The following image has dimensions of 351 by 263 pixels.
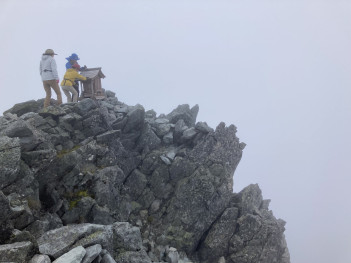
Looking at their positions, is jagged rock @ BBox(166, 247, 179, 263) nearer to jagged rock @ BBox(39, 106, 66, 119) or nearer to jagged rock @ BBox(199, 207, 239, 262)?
jagged rock @ BBox(199, 207, 239, 262)

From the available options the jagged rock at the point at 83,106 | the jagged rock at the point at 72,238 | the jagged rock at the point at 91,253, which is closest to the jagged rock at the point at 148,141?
the jagged rock at the point at 83,106

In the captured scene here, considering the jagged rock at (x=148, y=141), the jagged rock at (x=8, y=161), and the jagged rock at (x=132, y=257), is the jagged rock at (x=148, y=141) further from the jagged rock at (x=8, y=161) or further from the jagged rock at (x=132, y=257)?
the jagged rock at (x=132, y=257)

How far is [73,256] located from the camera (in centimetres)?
1230

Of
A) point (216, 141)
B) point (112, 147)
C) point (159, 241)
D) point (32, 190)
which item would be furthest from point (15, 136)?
point (216, 141)

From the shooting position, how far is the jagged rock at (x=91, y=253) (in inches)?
506

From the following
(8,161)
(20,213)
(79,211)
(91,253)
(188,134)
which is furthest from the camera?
(188,134)

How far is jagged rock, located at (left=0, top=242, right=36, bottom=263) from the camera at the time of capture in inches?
466

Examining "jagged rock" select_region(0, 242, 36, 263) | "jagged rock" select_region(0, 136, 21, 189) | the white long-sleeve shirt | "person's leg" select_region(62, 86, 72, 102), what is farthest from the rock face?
"jagged rock" select_region(0, 242, 36, 263)

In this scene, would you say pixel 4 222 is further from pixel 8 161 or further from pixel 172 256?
pixel 172 256

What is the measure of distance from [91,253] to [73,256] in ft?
3.55

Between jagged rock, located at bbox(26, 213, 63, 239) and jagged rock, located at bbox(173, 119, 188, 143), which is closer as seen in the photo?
jagged rock, located at bbox(26, 213, 63, 239)

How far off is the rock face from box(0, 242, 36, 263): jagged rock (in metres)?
3.29

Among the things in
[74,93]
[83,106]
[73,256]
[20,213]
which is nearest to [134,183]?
[83,106]

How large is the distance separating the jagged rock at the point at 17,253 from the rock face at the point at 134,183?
3.29m
